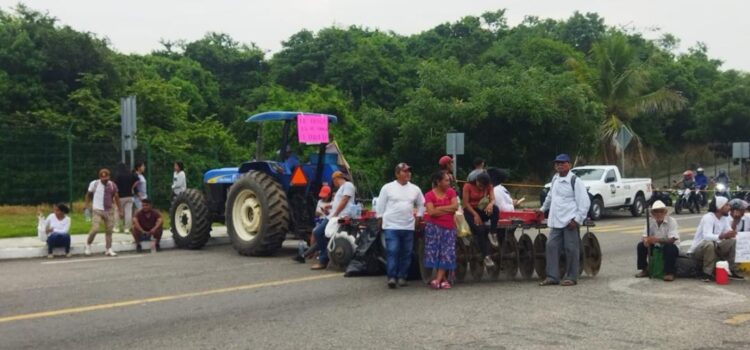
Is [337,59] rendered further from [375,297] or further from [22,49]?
[375,297]

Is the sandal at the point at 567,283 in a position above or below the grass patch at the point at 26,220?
below

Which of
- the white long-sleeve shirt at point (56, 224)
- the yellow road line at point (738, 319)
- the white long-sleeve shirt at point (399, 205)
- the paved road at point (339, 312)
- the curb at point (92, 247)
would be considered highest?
the white long-sleeve shirt at point (399, 205)

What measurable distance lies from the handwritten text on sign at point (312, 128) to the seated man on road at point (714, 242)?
655cm

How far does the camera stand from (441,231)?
11242 mm

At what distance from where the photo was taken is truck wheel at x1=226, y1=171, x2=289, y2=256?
1484 cm

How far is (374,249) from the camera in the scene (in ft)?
40.6

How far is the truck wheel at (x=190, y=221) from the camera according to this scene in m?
16.7

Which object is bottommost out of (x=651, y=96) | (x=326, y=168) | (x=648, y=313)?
(x=648, y=313)

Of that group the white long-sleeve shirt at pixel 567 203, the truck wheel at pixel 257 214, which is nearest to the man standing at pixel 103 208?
the truck wheel at pixel 257 214

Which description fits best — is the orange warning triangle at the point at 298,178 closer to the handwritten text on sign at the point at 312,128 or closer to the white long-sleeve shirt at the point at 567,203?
the handwritten text on sign at the point at 312,128

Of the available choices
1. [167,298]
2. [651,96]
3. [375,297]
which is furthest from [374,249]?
[651,96]

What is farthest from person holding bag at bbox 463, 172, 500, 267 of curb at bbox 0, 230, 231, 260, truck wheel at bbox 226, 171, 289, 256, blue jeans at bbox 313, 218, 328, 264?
curb at bbox 0, 230, 231, 260

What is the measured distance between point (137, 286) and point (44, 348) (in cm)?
393

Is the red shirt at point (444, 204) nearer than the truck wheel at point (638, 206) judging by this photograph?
Yes
